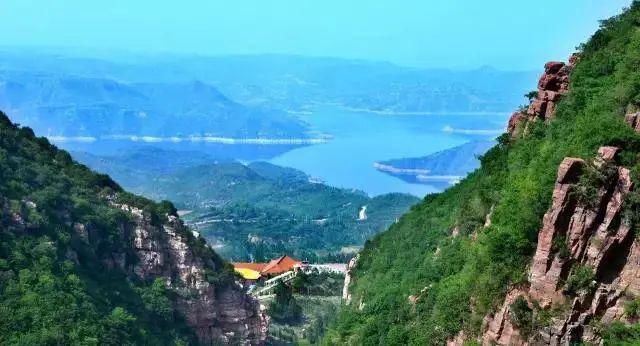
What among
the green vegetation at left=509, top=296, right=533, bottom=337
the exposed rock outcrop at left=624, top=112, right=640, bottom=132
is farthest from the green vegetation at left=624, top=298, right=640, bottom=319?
the exposed rock outcrop at left=624, top=112, right=640, bottom=132

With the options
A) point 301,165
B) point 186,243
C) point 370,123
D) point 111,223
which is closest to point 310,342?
point 186,243

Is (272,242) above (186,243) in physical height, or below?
below

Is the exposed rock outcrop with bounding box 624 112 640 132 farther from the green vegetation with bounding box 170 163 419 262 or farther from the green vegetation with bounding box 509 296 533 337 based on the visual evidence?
the green vegetation with bounding box 170 163 419 262

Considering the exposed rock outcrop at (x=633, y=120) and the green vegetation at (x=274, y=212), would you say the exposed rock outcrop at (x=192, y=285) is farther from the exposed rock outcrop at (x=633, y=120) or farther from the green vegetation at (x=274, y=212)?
the green vegetation at (x=274, y=212)

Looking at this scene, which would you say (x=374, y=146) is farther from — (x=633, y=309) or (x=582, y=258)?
(x=633, y=309)

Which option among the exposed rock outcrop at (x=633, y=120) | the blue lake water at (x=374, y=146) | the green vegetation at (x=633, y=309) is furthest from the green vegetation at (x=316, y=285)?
the blue lake water at (x=374, y=146)

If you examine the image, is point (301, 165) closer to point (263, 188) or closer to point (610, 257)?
point (263, 188)
